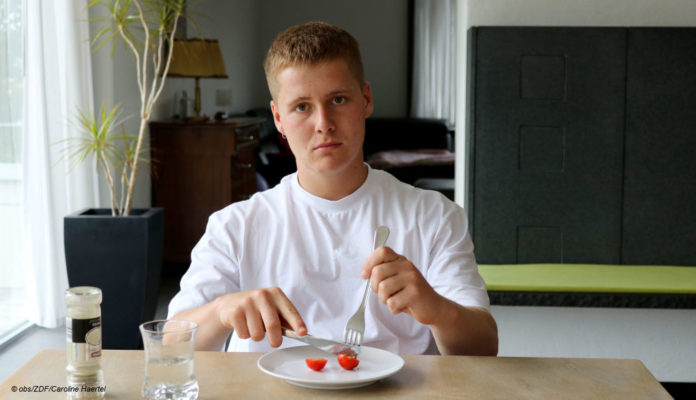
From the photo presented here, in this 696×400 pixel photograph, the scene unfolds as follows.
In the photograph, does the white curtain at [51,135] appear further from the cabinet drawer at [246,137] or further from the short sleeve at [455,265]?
the short sleeve at [455,265]

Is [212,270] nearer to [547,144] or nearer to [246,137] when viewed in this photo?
[547,144]

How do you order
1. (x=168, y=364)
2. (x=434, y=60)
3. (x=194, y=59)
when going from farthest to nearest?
(x=434, y=60) < (x=194, y=59) < (x=168, y=364)

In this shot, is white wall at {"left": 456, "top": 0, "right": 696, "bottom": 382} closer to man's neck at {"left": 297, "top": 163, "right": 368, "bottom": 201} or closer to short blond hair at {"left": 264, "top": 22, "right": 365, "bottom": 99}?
man's neck at {"left": 297, "top": 163, "right": 368, "bottom": 201}

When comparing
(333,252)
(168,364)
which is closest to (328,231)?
(333,252)

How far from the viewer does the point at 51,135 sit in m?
3.71

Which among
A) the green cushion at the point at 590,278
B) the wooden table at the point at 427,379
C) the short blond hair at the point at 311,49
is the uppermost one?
the short blond hair at the point at 311,49

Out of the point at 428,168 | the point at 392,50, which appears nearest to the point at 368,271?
the point at 428,168

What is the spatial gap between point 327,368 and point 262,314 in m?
0.13

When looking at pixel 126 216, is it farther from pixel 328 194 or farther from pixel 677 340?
pixel 677 340

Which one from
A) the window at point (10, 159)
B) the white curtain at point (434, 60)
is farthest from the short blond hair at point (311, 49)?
the white curtain at point (434, 60)

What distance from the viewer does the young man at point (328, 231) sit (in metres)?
1.47

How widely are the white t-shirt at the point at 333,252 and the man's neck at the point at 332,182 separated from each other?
0.06ft

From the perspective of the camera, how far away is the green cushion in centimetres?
271

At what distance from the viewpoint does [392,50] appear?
985 centimetres
